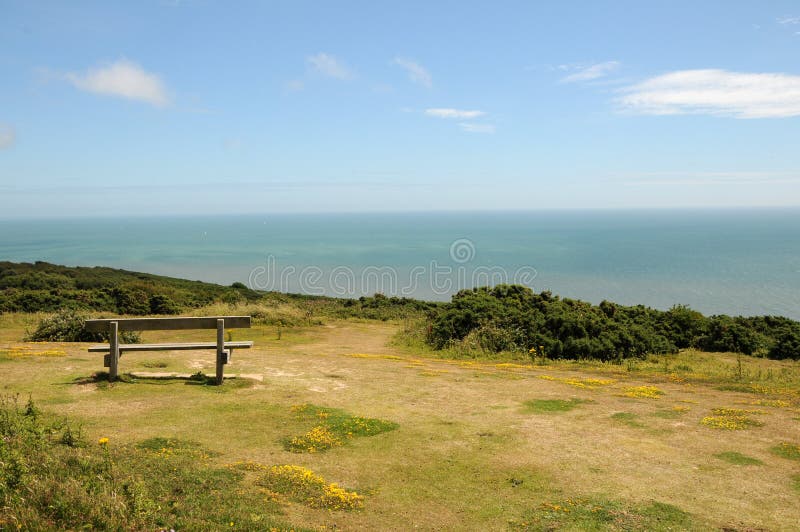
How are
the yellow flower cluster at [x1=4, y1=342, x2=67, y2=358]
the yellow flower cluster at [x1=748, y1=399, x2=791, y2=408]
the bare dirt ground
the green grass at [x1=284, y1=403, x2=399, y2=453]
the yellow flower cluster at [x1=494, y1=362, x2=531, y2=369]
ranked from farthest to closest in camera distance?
the yellow flower cluster at [x1=494, y1=362, x2=531, y2=369], the yellow flower cluster at [x1=4, y1=342, x2=67, y2=358], the yellow flower cluster at [x1=748, y1=399, x2=791, y2=408], the green grass at [x1=284, y1=403, x2=399, y2=453], the bare dirt ground

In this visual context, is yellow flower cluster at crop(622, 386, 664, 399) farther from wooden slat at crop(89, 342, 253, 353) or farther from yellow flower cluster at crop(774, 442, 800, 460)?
wooden slat at crop(89, 342, 253, 353)

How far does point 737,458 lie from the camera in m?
7.91

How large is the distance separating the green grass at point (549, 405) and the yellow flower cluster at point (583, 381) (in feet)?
6.14

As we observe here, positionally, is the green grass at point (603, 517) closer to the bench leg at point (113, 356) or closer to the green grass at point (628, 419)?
the green grass at point (628, 419)

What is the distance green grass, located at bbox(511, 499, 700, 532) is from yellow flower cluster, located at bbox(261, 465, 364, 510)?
1917mm

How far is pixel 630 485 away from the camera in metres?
6.84

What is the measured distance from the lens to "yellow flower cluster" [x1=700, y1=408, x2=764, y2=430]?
9557 mm

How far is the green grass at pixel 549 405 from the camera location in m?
10.5

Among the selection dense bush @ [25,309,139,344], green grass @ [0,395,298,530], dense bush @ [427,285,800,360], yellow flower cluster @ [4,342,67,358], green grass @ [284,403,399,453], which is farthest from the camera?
dense bush @ [427,285,800,360]

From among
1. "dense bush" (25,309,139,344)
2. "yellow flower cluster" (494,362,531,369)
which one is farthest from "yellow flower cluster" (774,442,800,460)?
"dense bush" (25,309,139,344)

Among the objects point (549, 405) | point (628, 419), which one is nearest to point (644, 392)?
point (628, 419)

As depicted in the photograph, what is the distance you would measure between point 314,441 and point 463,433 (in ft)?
8.22

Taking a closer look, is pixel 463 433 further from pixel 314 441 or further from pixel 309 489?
pixel 309 489

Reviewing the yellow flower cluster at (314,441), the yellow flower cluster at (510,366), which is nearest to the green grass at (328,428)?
the yellow flower cluster at (314,441)
